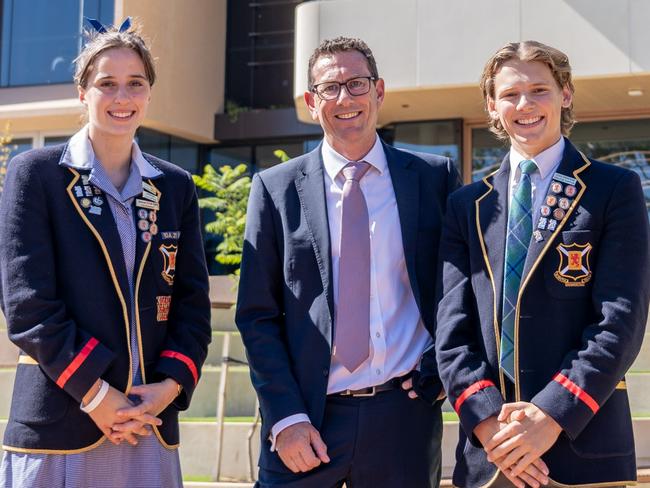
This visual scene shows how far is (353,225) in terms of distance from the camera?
143 inches

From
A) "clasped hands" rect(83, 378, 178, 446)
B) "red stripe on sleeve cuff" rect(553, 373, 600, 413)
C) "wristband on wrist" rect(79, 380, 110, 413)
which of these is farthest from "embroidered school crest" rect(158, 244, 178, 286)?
"red stripe on sleeve cuff" rect(553, 373, 600, 413)

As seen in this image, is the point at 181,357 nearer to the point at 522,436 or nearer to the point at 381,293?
the point at 381,293

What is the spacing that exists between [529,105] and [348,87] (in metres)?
0.77

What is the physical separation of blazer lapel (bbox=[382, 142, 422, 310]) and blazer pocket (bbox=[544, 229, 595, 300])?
1.91 feet

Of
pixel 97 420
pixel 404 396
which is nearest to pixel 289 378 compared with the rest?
pixel 404 396

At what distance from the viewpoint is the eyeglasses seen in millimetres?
3741

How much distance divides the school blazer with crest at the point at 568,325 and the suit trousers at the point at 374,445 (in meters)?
0.20

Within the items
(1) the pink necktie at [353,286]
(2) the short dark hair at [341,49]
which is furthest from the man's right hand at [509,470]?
(2) the short dark hair at [341,49]

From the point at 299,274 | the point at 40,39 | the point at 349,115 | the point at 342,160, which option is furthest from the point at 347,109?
the point at 40,39

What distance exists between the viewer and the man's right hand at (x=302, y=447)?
3391 millimetres

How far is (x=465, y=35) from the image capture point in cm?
1435

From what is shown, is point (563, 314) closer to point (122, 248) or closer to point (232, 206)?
point (122, 248)

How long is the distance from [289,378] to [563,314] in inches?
41.5

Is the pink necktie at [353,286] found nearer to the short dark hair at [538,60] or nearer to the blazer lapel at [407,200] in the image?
the blazer lapel at [407,200]
